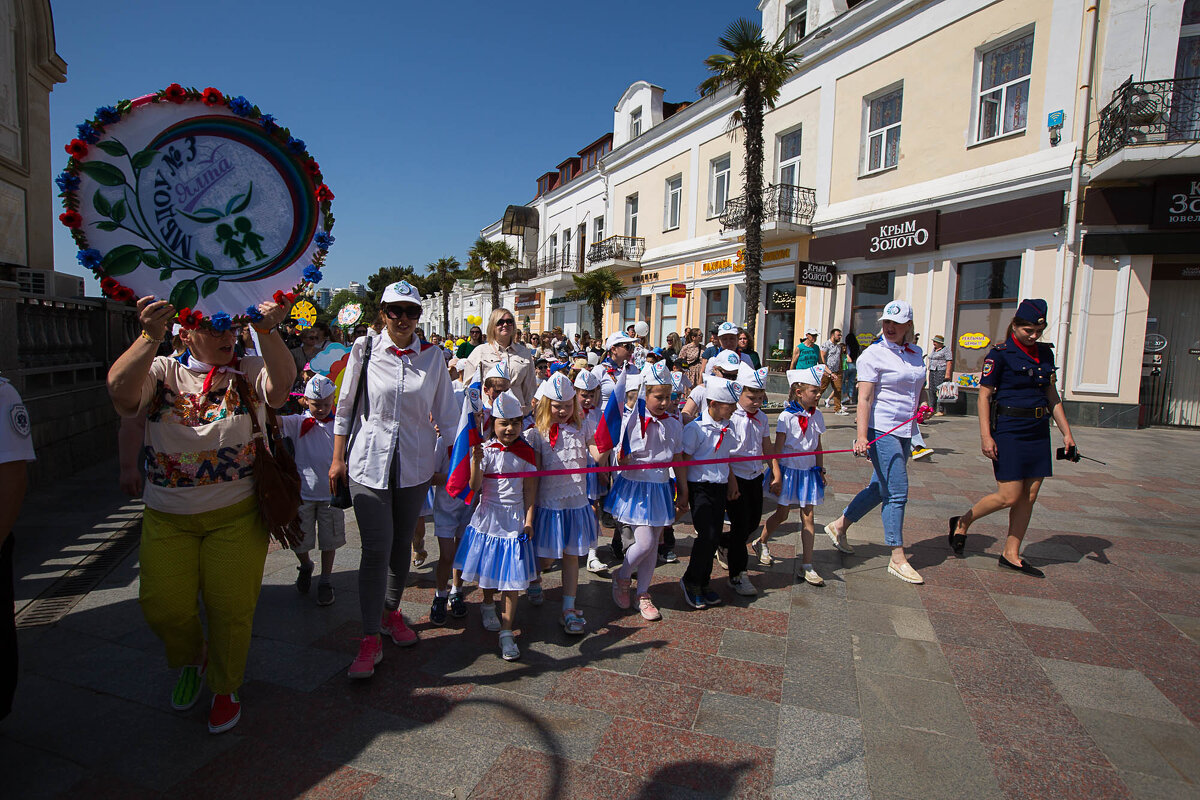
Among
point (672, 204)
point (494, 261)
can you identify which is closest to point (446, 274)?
point (494, 261)

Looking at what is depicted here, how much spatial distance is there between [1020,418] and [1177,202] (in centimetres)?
1059

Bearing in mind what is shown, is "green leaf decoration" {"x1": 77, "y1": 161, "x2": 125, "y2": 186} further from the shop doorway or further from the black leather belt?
the shop doorway

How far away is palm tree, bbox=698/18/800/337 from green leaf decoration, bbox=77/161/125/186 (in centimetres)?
1454

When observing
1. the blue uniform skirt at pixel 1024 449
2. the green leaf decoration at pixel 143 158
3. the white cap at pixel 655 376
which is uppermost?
the green leaf decoration at pixel 143 158

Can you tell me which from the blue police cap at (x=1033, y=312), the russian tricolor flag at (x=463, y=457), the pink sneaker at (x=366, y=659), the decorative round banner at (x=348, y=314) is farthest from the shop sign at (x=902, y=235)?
the pink sneaker at (x=366, y=659)

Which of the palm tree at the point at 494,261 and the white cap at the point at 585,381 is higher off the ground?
the palm tree at the point at 494,261

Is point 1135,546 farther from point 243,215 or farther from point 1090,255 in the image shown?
point 1090,255

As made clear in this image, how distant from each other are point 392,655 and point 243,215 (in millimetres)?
2348

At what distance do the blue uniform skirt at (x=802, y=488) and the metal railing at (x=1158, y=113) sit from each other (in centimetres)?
1115

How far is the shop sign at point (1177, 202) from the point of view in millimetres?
11242

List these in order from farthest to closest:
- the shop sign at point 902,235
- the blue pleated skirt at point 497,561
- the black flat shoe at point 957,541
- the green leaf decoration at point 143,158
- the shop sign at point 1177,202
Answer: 1. the shop sign at point 902,235
2. the shop sign at point 1177,202
3. the black flat shoe at point 957,541
4. the blue pleated skirt at point 497,561
5. the green leaf decoration at point 143,158

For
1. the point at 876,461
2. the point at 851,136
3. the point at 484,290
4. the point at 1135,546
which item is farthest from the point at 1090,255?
the point at 484,290

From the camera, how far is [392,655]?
3.41 meters

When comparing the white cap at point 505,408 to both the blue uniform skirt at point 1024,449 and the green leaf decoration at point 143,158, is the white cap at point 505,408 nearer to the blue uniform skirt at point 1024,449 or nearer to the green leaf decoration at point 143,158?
the green leaf decoration at point 143,158
